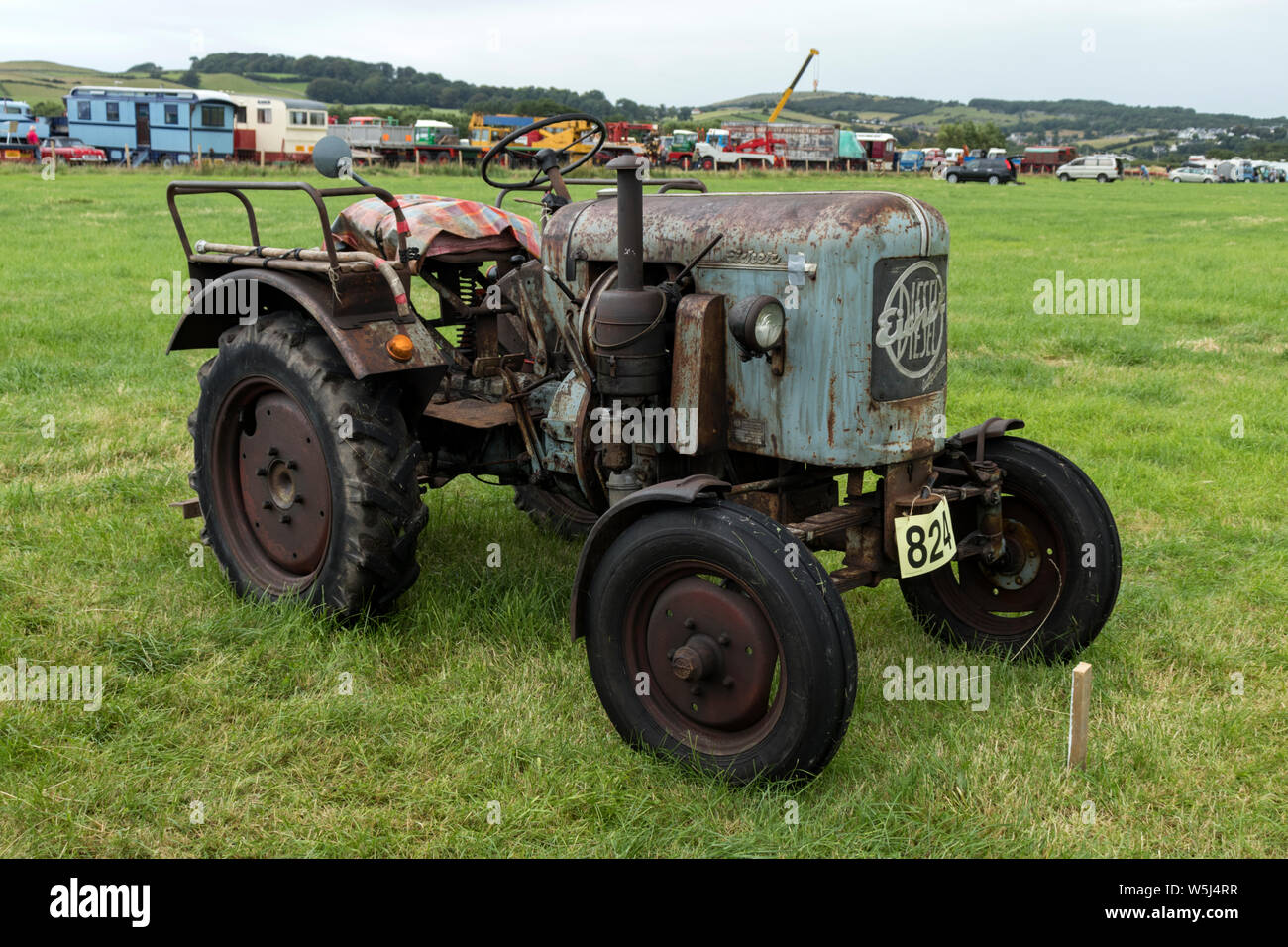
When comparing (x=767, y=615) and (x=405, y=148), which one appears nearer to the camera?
(x=767, y=615)

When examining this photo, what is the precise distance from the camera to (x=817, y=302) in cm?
320

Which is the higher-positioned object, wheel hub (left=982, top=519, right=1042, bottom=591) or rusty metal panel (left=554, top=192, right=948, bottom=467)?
rusty metal panel (left=554, top=192, right=948, bottom=467)

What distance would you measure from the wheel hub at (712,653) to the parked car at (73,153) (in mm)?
39846

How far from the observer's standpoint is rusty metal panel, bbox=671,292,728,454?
3359mm

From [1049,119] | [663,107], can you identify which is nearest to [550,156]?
[663,107]

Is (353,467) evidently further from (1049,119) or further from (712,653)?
(1049,119)

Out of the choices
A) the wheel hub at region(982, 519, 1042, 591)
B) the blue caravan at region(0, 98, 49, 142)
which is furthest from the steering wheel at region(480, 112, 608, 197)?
the blue caravan at region(0, 98, 49, 142)

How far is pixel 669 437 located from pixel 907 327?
0.80 m

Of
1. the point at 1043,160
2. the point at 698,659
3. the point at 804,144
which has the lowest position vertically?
the point at 698,659

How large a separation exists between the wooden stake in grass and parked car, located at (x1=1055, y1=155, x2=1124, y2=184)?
55.0 m

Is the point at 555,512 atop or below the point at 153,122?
below

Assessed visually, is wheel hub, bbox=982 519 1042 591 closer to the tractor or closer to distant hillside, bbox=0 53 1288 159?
the tractor

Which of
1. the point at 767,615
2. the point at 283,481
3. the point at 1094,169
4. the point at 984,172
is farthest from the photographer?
the point at 1094,169

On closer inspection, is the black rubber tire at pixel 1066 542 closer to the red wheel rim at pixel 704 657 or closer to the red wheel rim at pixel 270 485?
the red wheel rim at pixel 704 657
